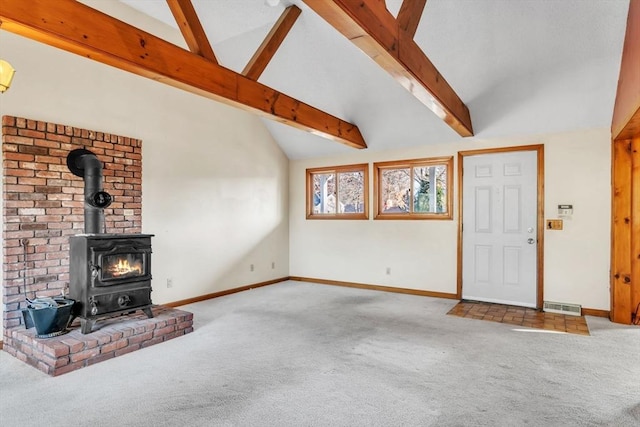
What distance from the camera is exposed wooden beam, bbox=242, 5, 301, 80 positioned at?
359 centimetres

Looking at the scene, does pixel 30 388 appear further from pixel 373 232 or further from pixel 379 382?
pixel 373 232

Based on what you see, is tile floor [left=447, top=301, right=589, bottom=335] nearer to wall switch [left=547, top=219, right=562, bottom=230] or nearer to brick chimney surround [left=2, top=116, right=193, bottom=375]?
wall switch [left=547, top=219, right=562, bottom=230]

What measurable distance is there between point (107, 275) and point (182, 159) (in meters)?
2.04

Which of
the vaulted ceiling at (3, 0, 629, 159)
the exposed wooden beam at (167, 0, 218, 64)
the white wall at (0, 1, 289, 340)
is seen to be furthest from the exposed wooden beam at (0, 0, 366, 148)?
the white wall at (0, 1, 289, 340)

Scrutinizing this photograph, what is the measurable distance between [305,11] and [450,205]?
10.7 feet

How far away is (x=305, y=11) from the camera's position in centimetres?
410

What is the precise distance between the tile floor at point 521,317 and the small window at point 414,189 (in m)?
1.34

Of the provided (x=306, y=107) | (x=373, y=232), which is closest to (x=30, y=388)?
(x=306, y=107)

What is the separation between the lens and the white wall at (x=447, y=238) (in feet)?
14.5

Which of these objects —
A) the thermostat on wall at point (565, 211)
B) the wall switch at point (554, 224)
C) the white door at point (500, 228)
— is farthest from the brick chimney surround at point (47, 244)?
the thermostat on wall at point (565, 211)

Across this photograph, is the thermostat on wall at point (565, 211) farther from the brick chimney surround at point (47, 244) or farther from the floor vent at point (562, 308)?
the brick chimney surround at point (47, 244)

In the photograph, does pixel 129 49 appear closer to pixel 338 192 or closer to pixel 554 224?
pixel 338 192

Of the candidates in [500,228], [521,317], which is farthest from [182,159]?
[521,317]

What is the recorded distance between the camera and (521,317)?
4340mm
